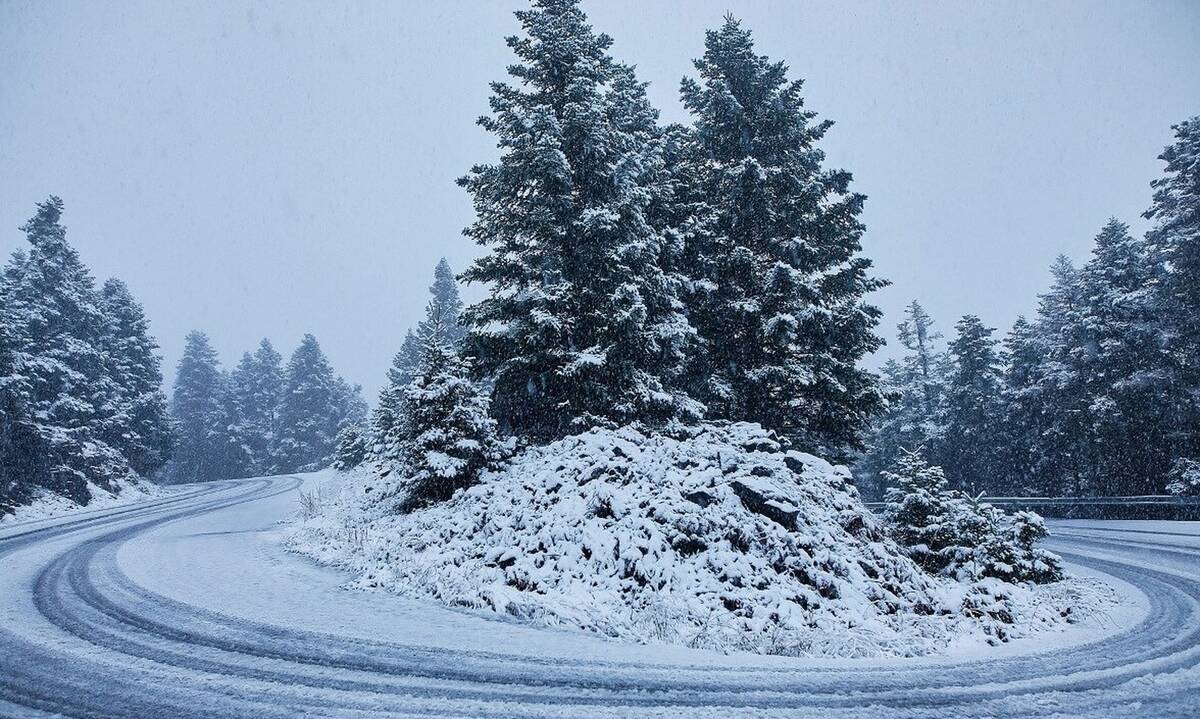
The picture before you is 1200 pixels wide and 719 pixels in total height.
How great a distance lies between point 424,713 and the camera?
393 cm

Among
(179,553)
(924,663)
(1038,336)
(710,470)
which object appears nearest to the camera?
(924,663)

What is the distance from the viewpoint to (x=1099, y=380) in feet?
83.8

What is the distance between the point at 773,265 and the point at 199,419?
208ft

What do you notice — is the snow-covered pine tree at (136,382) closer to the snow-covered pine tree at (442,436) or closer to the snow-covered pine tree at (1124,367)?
the snow-covered pine tree at (442,436)

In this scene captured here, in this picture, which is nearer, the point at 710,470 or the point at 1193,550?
the point at 710,470

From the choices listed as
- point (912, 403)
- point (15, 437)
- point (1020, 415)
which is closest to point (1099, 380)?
point (1020, 415)

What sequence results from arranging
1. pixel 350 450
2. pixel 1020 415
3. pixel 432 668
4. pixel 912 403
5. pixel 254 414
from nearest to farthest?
pixel 432 668 < pixel 1020 415 < pixel 350 450 < pixel 912 403 < pixel 254 414

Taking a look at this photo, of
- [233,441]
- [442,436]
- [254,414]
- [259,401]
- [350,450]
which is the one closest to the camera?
[442,436]

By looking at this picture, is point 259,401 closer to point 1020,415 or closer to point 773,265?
point 773,265

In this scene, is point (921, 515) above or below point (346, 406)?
below

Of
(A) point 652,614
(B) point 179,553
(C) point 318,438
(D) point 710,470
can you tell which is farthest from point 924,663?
(C) point 318,438

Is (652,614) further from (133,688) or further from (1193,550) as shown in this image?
(1193,550)

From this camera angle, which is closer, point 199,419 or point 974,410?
point 974,410

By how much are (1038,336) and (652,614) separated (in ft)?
122
